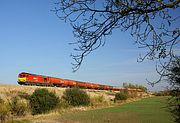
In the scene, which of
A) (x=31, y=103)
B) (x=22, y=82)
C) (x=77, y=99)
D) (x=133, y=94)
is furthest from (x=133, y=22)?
(x=133, y=94)

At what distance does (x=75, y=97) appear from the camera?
3941cm

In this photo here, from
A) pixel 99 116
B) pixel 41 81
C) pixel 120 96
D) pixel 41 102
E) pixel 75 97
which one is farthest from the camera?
pixel 120 96

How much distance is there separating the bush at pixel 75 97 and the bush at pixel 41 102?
5.44 meters

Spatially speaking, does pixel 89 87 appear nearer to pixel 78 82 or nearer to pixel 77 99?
pixel 78 82

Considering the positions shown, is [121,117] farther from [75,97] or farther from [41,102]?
[75,97]

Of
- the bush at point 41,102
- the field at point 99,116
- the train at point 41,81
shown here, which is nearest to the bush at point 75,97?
the field at point 99,116

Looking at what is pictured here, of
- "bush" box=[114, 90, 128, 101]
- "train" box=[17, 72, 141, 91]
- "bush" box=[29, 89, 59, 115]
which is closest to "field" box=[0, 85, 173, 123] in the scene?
"bush" box=[29, 89, 59, 115]

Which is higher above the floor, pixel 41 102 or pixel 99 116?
pixel 41 102

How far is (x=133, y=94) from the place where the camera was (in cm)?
7181

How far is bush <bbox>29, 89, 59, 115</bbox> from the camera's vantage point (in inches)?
1259

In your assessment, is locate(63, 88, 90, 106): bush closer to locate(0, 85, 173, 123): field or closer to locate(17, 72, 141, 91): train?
locate(0, 85, 173, 123): field

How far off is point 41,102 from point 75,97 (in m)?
8.02

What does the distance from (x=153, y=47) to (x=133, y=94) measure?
68915 mm

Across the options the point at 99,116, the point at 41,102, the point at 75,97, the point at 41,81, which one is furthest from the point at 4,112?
the point at 41,81
